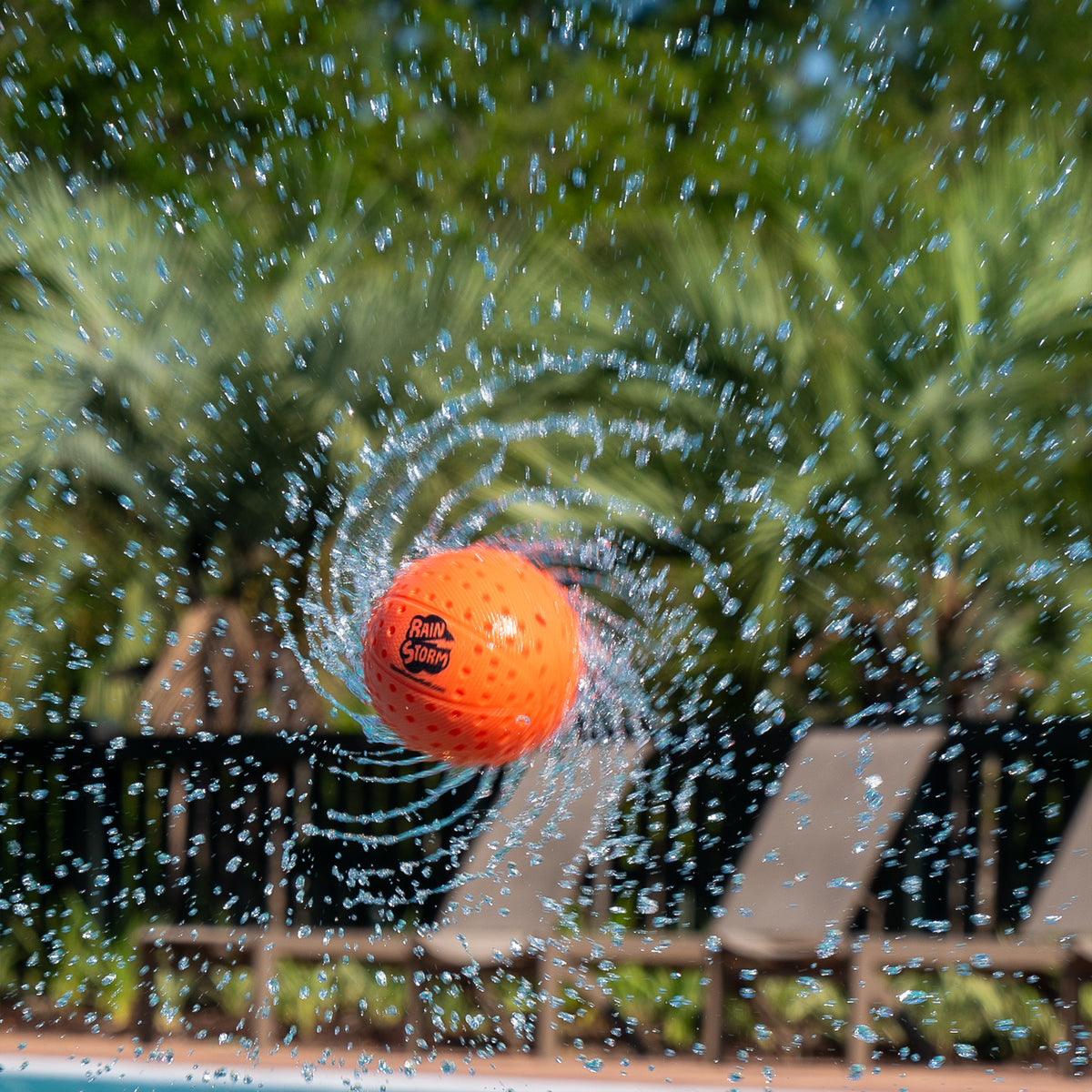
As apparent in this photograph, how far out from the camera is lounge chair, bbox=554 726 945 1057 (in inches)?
154

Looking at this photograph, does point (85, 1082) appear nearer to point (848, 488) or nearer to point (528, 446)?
point (528, 446)

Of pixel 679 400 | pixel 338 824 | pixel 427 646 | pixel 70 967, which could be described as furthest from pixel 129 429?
pixel 427 646

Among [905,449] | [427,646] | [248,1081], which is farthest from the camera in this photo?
[905,449]

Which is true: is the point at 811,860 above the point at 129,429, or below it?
below

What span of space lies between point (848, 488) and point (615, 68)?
433 centimetres

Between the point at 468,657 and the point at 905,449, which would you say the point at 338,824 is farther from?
the point at 905,449

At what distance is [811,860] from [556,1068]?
1069 mm

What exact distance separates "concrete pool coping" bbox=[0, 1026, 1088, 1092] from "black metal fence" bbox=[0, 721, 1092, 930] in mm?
471

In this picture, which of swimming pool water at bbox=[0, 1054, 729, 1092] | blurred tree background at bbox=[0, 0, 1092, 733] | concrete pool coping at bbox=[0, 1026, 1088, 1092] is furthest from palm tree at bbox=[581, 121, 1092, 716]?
swimming pool water at bbox=[0, 1054, 729, 1092]

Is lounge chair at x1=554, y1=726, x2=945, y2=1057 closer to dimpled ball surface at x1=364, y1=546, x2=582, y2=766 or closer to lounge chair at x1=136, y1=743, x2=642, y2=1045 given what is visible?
lounge chair at x1=136, y1=743, x2=642, y2=1045

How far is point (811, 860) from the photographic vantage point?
399 cm

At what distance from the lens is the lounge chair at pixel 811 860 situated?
Answer: 154 inches

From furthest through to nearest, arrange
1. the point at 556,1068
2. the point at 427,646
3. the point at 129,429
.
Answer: the point at 129,429 → the point at 556,1068 → the point at 427,646

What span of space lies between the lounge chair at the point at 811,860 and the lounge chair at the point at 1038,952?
133 mm
